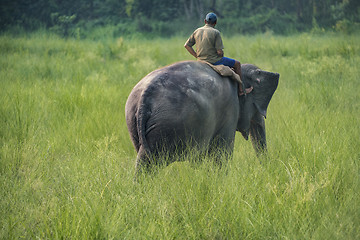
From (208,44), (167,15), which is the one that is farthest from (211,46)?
(167,15)

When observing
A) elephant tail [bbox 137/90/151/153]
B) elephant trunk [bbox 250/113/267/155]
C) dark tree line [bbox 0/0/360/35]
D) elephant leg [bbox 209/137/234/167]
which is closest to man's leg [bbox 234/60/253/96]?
elephant trunk [bbox 250/113/267/155]

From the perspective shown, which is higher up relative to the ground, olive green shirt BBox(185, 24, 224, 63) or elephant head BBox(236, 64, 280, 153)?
olive green shirt BBox(185, 24, 224, 63)

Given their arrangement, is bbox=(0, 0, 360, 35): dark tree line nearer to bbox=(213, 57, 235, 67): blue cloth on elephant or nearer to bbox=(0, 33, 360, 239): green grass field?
bbox=(0, 33, 360, 239): green grass field

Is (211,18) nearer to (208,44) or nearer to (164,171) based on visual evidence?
(208,44)

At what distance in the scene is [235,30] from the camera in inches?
937

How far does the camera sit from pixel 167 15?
1013 inches

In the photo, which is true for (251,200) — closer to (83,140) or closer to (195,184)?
(195,184)

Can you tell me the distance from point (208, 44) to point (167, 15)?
2274 centimetres

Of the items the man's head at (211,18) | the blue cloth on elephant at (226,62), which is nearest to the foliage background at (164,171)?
the blue cloth on elephant at (226,62)

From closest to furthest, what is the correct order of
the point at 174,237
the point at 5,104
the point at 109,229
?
the point at 109,229, the point at 174,237, the point at 5,104

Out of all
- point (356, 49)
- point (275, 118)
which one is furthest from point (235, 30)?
point (275, 118)

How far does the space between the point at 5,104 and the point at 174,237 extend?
3752 millimetres

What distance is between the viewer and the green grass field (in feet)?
8.24

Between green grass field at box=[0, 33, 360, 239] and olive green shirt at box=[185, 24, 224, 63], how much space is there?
1112 millimetres
